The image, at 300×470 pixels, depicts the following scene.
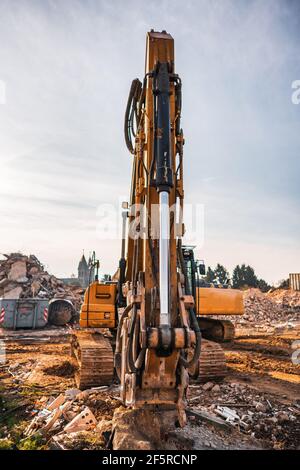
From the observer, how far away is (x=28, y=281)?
875 inches

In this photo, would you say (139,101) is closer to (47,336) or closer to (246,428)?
(246,428)

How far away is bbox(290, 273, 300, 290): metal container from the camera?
1430 inches

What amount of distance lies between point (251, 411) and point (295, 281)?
34805 mm

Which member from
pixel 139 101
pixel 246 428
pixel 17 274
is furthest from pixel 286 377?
pixel 17 274

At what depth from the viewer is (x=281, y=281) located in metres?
44.1

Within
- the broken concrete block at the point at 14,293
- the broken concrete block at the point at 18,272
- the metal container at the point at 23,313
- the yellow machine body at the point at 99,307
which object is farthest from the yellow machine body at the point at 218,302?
the broken concrete block at the point at 18,272

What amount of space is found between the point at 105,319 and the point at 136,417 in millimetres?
2951

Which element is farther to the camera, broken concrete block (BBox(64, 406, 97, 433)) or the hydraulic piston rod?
broken concrete block (BBox(64, 406, 97, 433))

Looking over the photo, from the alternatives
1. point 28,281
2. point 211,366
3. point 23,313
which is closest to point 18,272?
point 28,281

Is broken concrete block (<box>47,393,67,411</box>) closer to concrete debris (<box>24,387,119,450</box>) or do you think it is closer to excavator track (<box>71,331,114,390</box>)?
concrete debris (<box>24,387,119,450</box>)

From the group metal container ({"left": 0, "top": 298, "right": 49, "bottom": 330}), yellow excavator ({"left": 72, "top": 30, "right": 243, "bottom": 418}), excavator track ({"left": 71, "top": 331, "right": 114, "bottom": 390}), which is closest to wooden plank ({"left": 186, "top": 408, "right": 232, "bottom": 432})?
yellow excavator ({"left": 72, "top": 30, "right": 243, "bottom": 418})

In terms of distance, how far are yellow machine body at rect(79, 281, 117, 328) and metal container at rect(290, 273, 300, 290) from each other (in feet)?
112

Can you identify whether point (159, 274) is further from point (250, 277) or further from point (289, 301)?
point (250, 277)

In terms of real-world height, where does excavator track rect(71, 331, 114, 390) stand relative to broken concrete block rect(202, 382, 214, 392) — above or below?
above
